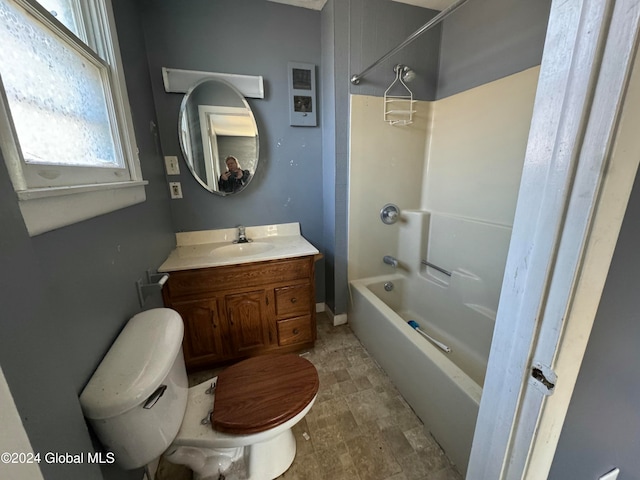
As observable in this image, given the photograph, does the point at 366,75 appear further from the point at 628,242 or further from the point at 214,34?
the point at 628,242

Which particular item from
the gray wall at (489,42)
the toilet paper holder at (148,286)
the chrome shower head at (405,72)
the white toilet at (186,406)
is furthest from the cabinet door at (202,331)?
the gray wall at (489,42)

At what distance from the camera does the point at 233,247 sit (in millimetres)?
1772

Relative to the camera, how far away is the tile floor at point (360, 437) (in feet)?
3.52

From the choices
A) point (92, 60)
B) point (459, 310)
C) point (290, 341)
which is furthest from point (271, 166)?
point (459, 310)

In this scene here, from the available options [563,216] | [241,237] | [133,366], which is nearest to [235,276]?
[241,237]

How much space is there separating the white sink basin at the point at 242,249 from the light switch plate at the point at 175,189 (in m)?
0.46

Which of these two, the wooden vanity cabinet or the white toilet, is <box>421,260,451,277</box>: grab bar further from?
the white toilet

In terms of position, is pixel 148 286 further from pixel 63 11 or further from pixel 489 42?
pixel 489 42

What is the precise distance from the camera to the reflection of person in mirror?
175cm

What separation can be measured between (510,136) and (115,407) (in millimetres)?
2081

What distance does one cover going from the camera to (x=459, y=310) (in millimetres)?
1730

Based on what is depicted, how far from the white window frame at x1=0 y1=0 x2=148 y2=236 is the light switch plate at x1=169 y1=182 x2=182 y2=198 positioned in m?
0.53

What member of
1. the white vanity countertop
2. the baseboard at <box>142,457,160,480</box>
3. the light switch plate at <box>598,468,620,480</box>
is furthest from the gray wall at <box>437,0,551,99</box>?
the baseboard at <box>142,457,160,480</box>

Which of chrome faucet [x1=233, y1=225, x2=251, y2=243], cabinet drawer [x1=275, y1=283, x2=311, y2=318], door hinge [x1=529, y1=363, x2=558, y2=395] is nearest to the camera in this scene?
door hinge [x1=529, y1=363, x2=558, y2=395]
